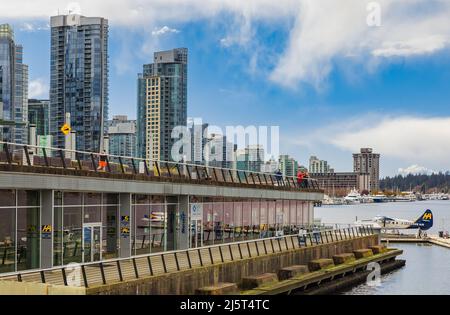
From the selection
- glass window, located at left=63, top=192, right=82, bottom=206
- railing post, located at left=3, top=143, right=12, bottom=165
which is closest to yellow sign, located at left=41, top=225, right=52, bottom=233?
glass window, located at left=63, top=192, right=82, bottom=206

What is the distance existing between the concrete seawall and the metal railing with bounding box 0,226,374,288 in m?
0.34

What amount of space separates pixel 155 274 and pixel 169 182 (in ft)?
38.6

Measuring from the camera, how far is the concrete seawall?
2639 cm

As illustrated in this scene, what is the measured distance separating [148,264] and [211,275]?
178 inches

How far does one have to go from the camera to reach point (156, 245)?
40.5 metres

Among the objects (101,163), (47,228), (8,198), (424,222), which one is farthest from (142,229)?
(424,222)

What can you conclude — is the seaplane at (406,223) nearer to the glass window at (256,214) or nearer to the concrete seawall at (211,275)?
the glass window at (256,214)

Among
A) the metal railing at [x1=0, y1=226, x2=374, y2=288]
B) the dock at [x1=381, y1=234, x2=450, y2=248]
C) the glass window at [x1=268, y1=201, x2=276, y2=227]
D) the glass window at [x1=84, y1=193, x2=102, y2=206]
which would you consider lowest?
the dock at [x1=381, y1=234, x2=450, y2=248]

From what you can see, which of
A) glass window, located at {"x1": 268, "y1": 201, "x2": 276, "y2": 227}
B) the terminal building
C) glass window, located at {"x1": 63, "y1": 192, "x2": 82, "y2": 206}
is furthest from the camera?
glass window, located at {"x1": 268, "y1": 201, "x2": 276, "y2": 227}

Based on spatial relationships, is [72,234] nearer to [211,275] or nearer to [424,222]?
[211,275]

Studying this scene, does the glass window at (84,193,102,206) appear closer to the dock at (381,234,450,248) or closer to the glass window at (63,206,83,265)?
the glass window at (63,206,83,265)

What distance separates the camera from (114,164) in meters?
36.1
